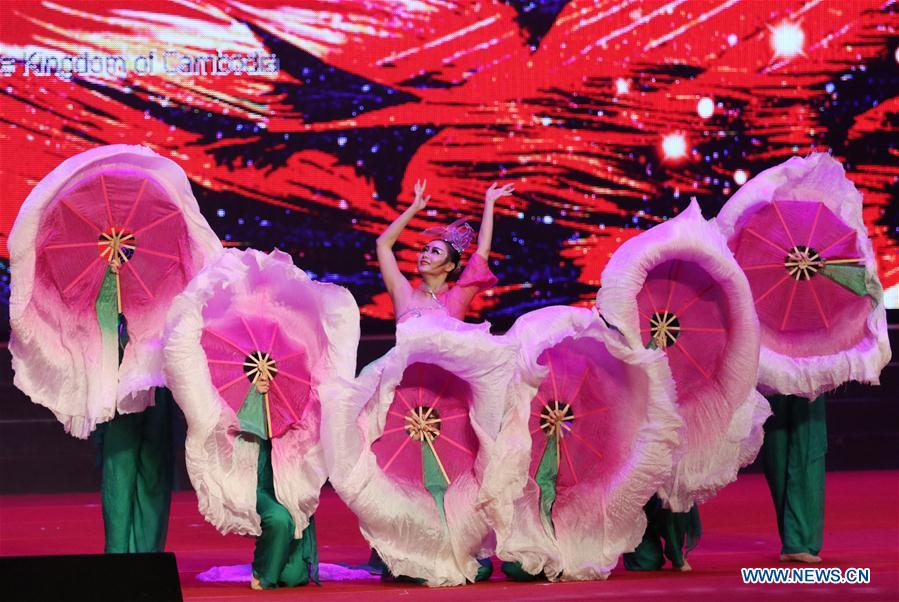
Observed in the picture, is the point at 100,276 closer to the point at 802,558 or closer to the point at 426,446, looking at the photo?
the point at 426,446

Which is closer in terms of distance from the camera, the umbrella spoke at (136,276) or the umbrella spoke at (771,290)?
the umbrella spoke at (136,276)

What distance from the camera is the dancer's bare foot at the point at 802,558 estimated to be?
198 inches

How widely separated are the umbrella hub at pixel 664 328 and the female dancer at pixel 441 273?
2.15 ft

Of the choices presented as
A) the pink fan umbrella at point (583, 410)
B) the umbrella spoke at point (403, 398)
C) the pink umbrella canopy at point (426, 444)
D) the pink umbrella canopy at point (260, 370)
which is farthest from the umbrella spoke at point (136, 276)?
the pink fan umbrella at point (583, 410)

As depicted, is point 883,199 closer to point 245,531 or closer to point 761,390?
point 761,390

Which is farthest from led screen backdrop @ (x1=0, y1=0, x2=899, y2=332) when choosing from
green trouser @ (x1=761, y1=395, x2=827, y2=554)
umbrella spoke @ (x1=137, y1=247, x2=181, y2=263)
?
umbrella spoke @ (x1=137, y1=247, x2=181, y2=263)

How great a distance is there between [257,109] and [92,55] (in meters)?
0.79

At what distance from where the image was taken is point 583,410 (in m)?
4.76

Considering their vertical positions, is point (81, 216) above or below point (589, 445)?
above

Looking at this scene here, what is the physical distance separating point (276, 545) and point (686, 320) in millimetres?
1525

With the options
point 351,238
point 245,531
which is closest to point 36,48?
point 351,238

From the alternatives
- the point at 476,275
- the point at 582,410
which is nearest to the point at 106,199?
the point at 476,275

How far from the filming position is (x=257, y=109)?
6.85 meters

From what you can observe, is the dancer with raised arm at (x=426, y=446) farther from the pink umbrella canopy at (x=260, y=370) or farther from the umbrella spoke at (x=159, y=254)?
the umbrella spoke at (x=159, y=254)
